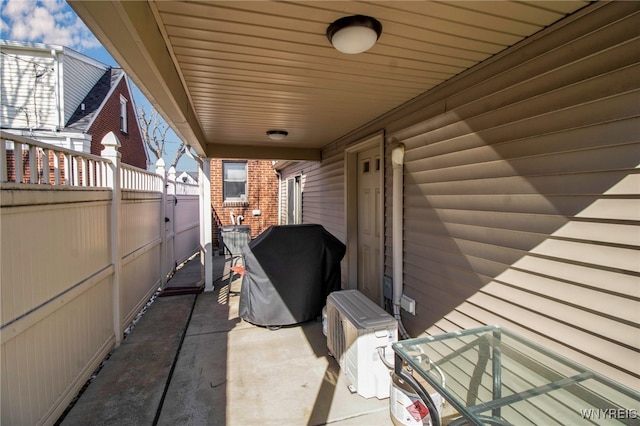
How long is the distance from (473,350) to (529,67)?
1.72 metres

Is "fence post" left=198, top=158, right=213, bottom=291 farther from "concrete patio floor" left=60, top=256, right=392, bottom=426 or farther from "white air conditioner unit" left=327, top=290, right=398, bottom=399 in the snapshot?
"white air conditioner unit" left=327, top=290, right=398, bottom=399

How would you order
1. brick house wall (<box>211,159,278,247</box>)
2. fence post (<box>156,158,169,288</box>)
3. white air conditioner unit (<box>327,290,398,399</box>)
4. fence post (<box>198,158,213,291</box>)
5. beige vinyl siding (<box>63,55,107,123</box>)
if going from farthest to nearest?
brick house wall (<box>211,159,278,247</box>), beige vinyl siding (<box>63,55,107,123</box>), fence post (<box>156,158,169,288</box>), fence post (<box>198,158,213,291</box>), white air conditioner unit (<box>327,290,398,399</box>)

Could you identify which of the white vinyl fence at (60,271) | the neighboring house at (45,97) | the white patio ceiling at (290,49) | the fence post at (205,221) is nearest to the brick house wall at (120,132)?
the neighboring house at (45,97)

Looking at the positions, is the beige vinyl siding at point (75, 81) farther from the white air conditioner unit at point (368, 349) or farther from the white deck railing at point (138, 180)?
the white air conditioner unit at point (368, 349)

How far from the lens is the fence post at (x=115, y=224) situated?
10.9ft

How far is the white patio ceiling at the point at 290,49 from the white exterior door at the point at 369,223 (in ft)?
3.23

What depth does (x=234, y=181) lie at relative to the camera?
956cm

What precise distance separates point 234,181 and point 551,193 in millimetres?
8839

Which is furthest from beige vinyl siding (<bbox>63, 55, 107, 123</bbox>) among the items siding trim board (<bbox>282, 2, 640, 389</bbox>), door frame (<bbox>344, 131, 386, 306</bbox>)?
siding trim board (<bbox>282, 2, 640, 389</bbox>)

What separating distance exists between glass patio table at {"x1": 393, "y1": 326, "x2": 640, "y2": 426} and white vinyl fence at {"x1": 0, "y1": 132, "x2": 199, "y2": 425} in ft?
7.31

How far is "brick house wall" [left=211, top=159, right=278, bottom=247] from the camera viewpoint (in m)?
9.31

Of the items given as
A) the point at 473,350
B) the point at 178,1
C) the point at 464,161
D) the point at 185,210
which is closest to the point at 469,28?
the point at 464,161

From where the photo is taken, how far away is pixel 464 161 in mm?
2342

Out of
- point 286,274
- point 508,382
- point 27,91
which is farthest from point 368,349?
point 27,91
